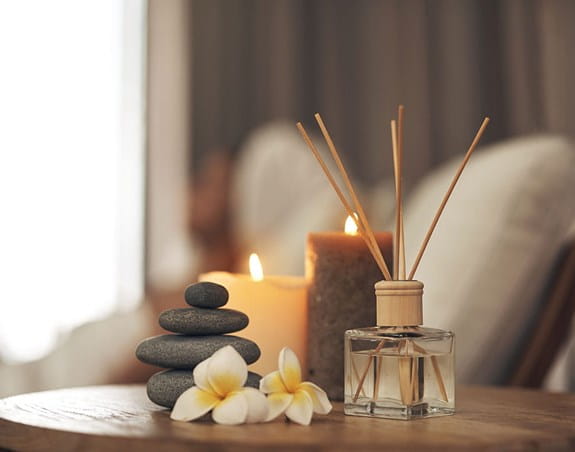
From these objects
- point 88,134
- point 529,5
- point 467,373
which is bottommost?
point 467,373

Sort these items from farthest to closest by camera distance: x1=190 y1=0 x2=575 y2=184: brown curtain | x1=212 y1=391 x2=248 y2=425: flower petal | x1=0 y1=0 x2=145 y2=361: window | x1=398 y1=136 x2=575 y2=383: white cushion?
x1=0 y1=0 x2=145 y2=361: window, x1=190 y1=0 x2=575 y2=184: brown curtain, x1=398 y1=136 x2=575 y2=383: white cushion, x1=212 y1=391 x2=248 y2=425: flower petal

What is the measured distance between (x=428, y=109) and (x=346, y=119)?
37 cm

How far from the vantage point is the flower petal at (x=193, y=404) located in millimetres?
759

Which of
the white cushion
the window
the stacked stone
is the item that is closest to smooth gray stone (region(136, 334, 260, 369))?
the stacked stone

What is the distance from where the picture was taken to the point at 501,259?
1352mm

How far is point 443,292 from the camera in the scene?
1372 millimetres

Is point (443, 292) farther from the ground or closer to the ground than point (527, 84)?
closer to the ground

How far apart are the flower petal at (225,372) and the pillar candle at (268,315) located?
23 centimetres

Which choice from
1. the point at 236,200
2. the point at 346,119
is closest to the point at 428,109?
the point at 346,119

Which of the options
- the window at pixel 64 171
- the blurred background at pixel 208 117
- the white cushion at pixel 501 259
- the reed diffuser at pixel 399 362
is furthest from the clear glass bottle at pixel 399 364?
the window at pixel 64 171

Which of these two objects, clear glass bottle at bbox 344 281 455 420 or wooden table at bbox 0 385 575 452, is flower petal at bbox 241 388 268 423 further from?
clear glass bottle at bbox 344 281 455 420

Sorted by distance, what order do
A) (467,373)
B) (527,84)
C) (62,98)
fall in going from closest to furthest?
(467,373), (527,84), (62,98)

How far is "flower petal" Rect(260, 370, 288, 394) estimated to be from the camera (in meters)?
0.79

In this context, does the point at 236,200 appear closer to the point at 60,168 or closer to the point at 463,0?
the point at 60,168
